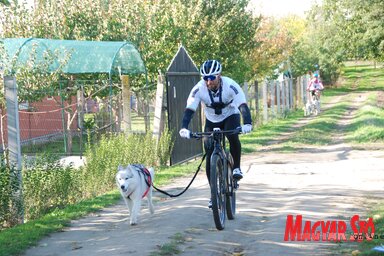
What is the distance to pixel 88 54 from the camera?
23.4 meters

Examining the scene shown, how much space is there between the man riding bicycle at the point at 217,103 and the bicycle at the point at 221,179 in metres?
0.13

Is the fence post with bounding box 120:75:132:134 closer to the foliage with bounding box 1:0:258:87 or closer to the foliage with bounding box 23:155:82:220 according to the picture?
the foliage with bounding box 23:155:82:220

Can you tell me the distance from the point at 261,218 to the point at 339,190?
8.07 feet

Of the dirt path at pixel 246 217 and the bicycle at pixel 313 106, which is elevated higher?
the bicycle at pixel 313 106

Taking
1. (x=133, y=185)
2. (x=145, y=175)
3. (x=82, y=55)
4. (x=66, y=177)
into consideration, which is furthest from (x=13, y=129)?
(x=82, y=55)

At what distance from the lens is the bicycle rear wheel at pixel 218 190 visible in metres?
8.34

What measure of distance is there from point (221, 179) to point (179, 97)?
27.2 ft

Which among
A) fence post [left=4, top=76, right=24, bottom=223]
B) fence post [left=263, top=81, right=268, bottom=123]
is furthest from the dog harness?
fence post [left=263, top=81, right=268, bottom=123]

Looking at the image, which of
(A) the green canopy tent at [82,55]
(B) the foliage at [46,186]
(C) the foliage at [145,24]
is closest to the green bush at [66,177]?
(B) the foliage at [46,186]

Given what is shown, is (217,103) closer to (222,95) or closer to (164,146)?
(222,95)

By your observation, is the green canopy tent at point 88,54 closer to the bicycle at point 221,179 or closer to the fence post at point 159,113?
the fence post at point 159,113

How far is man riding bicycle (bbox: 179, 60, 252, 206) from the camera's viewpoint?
867 cm

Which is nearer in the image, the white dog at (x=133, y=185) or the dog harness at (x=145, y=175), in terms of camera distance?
the white dog at (x=133, y=185)

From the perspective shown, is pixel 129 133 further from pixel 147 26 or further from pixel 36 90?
pixel 147 26
